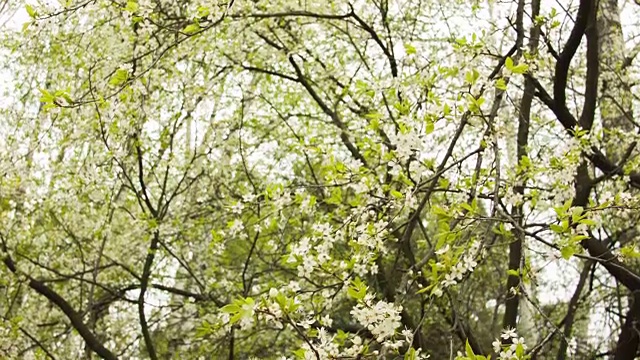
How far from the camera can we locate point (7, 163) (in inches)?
172

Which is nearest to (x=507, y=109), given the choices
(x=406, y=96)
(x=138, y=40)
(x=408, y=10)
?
(x=408, y=10)

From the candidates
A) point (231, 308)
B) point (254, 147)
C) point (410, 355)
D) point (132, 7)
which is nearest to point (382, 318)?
point (410, 355)

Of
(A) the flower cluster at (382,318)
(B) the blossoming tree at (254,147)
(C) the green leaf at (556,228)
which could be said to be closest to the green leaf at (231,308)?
(A) the flower cluster at (382,318)

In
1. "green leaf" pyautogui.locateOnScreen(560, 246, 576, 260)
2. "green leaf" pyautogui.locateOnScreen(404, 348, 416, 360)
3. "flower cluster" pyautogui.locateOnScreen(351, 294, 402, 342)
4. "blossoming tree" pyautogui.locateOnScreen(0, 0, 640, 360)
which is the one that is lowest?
"green leaf" pyautogui.locateOnScreen(404, 348, 416, 360)

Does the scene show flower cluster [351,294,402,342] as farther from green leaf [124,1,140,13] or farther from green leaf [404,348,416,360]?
green leaf [124,1,140,13]

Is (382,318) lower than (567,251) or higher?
lower

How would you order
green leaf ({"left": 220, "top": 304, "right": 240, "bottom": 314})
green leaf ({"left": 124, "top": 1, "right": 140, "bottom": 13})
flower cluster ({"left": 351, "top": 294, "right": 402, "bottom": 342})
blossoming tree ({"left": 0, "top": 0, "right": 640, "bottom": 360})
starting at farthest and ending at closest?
blossoming tree ({"left": 0, "top": 0, "right": 640, "bottom": 360}) < green leaf ({"left": 124, "top": 1, "right": 140, "bottom": 13}) < flower cluster ({"left": 351, "top": 294, "right": 402, "bottom": 342}) < green leaf ({"left": 220, "top": 304, "right": 240, "bottom": 314})

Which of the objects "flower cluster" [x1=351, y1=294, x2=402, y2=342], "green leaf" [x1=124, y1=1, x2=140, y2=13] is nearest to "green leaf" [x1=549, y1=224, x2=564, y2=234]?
"flower cluster" [x1=351, y1=294, x2=402, y2=342]

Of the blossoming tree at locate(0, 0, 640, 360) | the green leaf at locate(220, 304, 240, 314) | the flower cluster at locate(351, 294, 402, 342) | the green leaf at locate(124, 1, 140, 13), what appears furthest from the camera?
the blossoming tree at locate(0, 0, 640, 360)

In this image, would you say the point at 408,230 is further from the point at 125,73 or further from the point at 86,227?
the point at 86,227

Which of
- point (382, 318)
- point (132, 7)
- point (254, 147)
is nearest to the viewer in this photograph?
point (382, 318)

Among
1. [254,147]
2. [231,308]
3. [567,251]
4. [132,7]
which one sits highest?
[254,147]

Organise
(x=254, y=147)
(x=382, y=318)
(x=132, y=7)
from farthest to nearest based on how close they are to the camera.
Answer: (x=254, y=147) → (x=132, y=7) → (x=382, y=318)

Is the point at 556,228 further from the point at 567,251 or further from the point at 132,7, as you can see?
the point at 132,7
